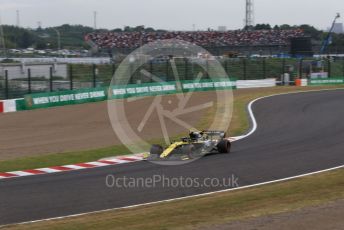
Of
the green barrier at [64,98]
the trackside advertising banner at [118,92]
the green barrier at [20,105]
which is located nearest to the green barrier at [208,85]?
the trackside advertising banner at [118,92]

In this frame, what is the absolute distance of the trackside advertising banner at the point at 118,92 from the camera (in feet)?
108

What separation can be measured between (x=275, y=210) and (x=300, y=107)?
24.3 meters

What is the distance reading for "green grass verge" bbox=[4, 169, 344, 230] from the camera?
823cm

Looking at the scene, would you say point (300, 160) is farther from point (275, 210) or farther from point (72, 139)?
point (72, 139)

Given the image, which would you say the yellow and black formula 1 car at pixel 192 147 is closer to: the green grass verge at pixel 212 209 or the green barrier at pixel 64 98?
the green grass verge at pixel 212 209

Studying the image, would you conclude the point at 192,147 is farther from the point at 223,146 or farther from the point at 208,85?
the point at 208,85

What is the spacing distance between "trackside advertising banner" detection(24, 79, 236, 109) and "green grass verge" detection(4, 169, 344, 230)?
22.8 metres

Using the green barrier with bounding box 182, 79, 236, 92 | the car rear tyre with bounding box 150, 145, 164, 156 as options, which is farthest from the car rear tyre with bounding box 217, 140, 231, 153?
the green barrier with bounding box 182, 79, 236, 92

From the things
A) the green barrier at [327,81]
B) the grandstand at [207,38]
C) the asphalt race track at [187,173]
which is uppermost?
the grandstand at [207,38]

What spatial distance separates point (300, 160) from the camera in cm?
1595

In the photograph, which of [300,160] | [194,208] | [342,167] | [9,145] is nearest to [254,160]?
[300,160]

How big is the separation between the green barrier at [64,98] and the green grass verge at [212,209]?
22359 millimetres

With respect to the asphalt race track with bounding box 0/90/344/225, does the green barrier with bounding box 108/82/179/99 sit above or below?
above

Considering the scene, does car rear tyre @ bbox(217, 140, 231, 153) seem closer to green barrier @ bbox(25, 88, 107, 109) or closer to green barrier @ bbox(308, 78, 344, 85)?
green barrier @ bbox(25, 88, 107, 109)
